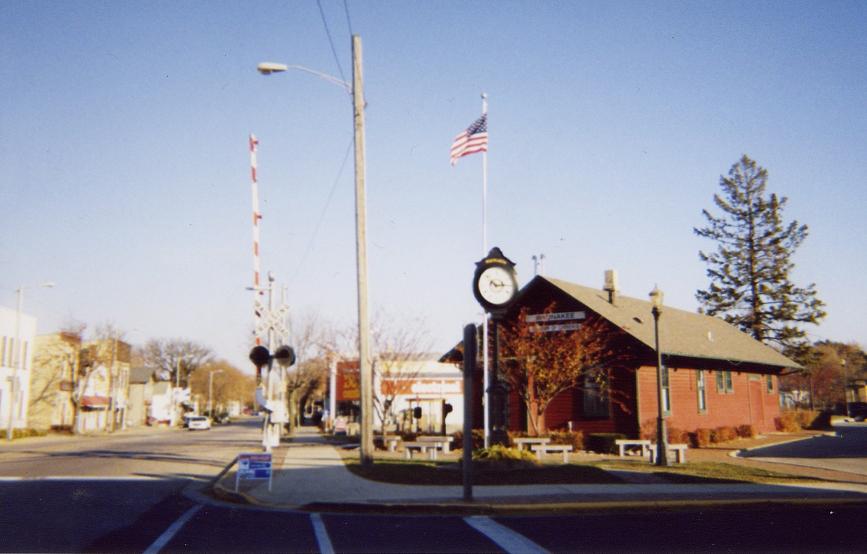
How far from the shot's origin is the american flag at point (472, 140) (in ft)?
77.0

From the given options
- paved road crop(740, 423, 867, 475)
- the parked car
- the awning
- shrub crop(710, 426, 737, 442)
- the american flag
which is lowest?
the parked car

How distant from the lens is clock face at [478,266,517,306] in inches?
511

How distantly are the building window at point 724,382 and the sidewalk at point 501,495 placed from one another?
19.3 m

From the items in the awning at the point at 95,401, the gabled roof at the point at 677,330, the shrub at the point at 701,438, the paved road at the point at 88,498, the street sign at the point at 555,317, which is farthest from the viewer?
the awning at the point at 95,401

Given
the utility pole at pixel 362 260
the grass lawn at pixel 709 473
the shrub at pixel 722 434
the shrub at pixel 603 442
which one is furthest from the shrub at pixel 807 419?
the utility pole at pixel 362 260

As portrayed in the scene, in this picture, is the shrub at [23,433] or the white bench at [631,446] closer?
the white bench at [631,446]

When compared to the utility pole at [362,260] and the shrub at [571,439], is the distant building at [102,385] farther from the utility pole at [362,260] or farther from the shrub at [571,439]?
the utility pole at [362,260]

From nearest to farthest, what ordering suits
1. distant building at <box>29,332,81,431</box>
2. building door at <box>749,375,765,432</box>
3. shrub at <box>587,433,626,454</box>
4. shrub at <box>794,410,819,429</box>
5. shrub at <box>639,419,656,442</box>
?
1. shrub at <box>587,433,626,454</box>
2. shrub at <box>639,419,656,442</box>
3. building door at <box>749,375,765,432</box>
4. shrub at <box>794,410,819,429</box>
5. distant building at <box>29,332,81,431</box>

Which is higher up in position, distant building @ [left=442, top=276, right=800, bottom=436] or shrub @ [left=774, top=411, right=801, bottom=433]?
distant building @ [left=442, top=276, right=800, bottom=436]

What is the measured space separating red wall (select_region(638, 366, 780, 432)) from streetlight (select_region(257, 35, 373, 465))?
45.8 feet

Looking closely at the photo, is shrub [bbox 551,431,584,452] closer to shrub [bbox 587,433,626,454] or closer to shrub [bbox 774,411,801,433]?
shrub [bbox 587,433,626,454]

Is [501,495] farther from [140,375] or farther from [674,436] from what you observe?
[140,375]

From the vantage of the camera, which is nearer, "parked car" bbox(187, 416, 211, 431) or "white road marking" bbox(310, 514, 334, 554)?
"white road marking" bbox(310, 514, 334, 554)

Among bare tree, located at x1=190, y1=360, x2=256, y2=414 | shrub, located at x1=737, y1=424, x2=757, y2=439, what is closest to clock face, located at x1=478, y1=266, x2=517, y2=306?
shrub, located at x1=737, y1=424, x2=757, y2=439
